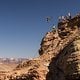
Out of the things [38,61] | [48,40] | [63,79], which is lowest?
[63,79]

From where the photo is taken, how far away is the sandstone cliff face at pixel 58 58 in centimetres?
3588

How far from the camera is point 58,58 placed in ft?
148

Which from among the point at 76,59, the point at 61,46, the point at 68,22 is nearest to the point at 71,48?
the point at 76,59

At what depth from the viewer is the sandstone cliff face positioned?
3588 cm

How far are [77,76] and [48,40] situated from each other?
22706mm

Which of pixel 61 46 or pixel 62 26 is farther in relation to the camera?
pixel 62 26

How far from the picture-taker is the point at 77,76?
111ft

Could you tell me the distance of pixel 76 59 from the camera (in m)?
35.1

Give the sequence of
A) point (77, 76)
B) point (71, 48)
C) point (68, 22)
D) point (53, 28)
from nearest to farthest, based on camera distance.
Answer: point (77, 76), point (71, 48), point (68, 22), point (53, 28)

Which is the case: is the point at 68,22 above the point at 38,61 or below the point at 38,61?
above

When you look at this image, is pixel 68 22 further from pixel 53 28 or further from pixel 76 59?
pixel 76 59

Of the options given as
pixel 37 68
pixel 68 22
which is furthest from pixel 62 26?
pixel 37 68

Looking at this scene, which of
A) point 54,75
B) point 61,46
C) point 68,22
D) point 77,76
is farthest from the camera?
point 68,22

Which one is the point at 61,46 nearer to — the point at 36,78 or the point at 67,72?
the point at 36,78
